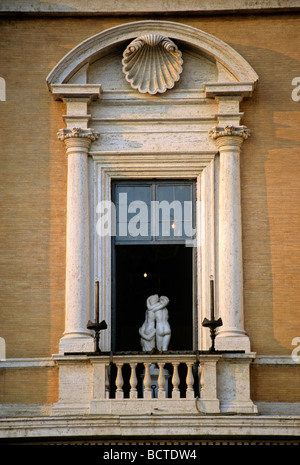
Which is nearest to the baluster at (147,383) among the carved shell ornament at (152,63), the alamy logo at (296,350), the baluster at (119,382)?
the baluster at (119,382)

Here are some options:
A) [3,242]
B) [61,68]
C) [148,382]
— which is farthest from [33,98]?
[148,382]

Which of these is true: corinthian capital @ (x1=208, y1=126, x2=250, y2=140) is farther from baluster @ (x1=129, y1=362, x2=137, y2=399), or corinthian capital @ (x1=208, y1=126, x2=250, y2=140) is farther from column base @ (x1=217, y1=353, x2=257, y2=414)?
baluster @ (x1=129, y1=362, x2=137, y2=399)

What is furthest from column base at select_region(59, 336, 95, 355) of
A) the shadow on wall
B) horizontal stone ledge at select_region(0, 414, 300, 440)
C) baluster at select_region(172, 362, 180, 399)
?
the shadow on wall

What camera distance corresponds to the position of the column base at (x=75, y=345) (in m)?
17.4

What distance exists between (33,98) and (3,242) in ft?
6.91

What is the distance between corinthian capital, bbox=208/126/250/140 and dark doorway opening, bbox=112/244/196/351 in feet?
9.29

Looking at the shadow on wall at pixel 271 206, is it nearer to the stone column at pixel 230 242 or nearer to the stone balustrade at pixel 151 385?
the stone column at pixel 230 242

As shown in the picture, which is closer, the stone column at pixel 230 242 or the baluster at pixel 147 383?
the baluster at pixel 147 383

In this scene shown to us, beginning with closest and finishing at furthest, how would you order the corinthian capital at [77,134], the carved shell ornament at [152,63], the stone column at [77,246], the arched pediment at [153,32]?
the stone column at [77,246]
the corinthian capital at [77,134]
the arched pediment at [153,32]
the carved shell ornament at [152,63]

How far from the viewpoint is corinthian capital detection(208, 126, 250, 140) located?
59.7ft

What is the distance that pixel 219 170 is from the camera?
1830 cm

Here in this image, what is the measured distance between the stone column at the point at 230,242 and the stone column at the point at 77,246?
5.82 feet
